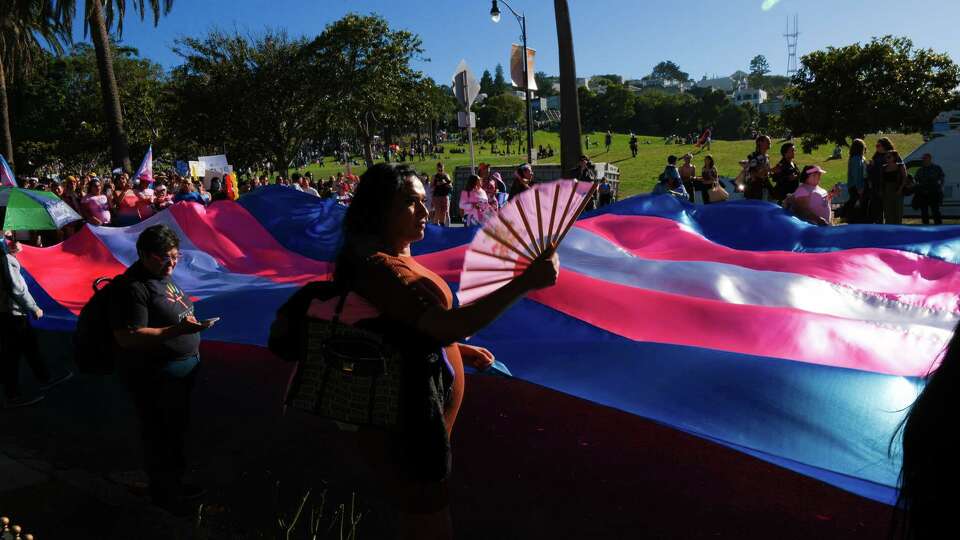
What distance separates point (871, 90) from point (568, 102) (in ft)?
73.1

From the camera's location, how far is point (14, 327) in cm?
532

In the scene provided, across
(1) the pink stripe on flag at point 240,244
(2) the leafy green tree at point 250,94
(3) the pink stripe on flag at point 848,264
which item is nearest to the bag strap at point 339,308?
(3) the pink stripe on flag at point 848,264

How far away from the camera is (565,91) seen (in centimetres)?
1614

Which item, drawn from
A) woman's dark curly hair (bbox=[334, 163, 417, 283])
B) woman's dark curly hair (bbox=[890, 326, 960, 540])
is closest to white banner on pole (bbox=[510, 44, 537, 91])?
woman's dark curly hair (bbox=[334, 163, 417, 283])

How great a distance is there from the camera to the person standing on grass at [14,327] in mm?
5145

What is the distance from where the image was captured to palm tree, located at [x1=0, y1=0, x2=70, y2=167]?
19.2 metres

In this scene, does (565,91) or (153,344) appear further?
(565,91)

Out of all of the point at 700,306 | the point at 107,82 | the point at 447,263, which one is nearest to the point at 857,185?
the point at 447,263

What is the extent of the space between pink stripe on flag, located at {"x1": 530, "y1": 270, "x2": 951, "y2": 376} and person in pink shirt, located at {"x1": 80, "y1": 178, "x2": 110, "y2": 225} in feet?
32.2

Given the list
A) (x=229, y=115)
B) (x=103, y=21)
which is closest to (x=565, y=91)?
(x=103, y=21)

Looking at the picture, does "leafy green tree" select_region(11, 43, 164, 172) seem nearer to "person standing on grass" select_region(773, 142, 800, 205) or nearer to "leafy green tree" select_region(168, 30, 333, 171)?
"leafy green tree" select_region(168, 30, 333, 171)

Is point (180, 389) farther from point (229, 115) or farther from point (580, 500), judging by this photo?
point (229, 115)

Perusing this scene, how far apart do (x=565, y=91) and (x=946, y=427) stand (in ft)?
51.9

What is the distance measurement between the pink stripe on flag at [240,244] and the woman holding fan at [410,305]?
152 inches
